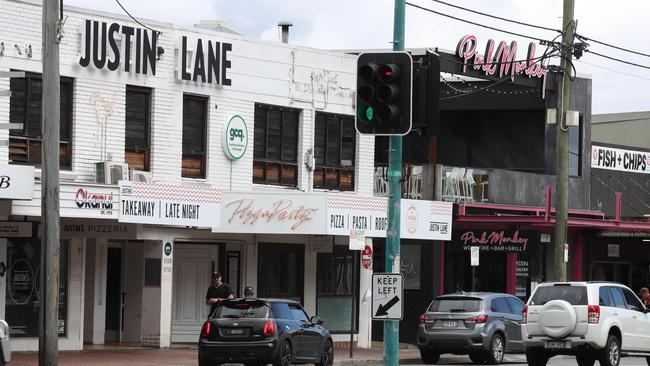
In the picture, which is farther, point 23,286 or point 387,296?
point 23,286

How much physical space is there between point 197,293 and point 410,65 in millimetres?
18956

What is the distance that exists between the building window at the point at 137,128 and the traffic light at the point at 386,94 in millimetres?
15535

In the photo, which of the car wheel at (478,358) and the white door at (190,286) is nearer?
the car wheel at (478,358)

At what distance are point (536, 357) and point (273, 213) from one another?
7.37 metres

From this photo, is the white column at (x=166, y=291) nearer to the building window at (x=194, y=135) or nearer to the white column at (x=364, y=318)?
the building window at (x=194, y=135)

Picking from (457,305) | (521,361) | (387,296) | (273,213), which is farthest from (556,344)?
(387,296)

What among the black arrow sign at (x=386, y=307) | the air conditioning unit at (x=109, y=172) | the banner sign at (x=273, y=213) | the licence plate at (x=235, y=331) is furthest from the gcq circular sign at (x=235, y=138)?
the black arrow sign at (x=386, y=307)

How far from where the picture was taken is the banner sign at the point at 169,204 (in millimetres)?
28344

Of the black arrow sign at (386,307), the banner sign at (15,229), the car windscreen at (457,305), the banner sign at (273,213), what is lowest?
the car windscreen at (457,305)

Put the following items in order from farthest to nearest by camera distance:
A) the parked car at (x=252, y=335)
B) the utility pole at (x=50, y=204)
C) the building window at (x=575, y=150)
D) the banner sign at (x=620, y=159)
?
the banner sign at (x=620, y=159), the building window at (x=575, y=150), the parked car at (x=252, y=335), the utility pole at (x=50, y=204)

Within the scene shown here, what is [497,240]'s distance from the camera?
127ft

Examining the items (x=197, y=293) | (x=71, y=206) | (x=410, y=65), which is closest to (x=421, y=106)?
(x=410, y=65)

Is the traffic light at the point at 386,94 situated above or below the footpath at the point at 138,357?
above

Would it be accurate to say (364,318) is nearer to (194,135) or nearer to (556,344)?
(194,135)
